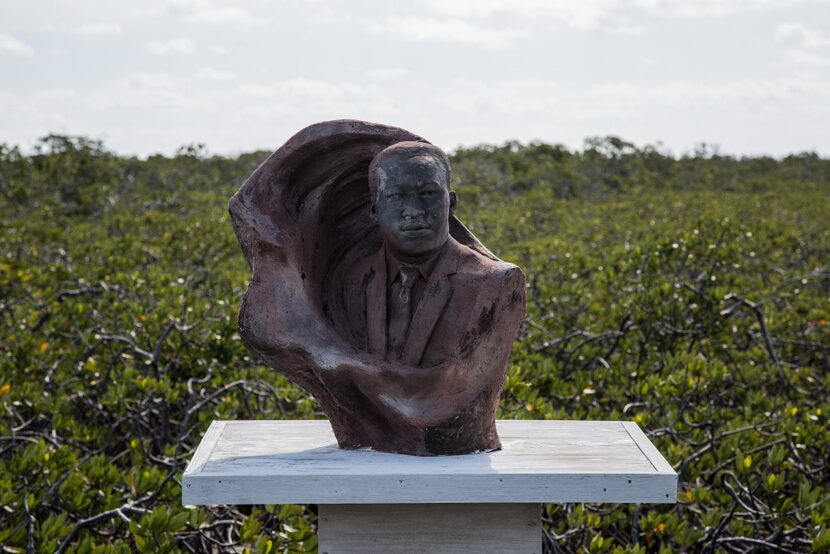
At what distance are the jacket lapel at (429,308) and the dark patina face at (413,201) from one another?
108 millimetres

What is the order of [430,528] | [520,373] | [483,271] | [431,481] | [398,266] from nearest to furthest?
[431,481]
[430,528]
[483,271]
[398,266]
[520,373]

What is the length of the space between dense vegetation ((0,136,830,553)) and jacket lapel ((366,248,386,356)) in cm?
84

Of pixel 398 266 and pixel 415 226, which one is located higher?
pixel 415 226

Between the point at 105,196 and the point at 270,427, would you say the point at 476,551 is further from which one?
the point at 105,196

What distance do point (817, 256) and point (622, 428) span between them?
273 inches

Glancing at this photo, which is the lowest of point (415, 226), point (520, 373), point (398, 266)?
point (520, 373)

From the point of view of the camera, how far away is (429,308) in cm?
386

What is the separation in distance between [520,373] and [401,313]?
6.40ft

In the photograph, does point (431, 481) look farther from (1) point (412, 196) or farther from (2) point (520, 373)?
(2) point (520, 373)

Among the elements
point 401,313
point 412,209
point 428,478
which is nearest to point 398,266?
point 401,313

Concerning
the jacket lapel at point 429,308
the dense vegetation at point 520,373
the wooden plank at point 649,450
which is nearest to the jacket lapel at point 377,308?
the jacket lapel at point 429,308

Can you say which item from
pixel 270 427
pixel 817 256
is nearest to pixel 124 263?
pixel 270 427

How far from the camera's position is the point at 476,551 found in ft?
12.2

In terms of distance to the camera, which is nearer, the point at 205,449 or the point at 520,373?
the point at 205,449
